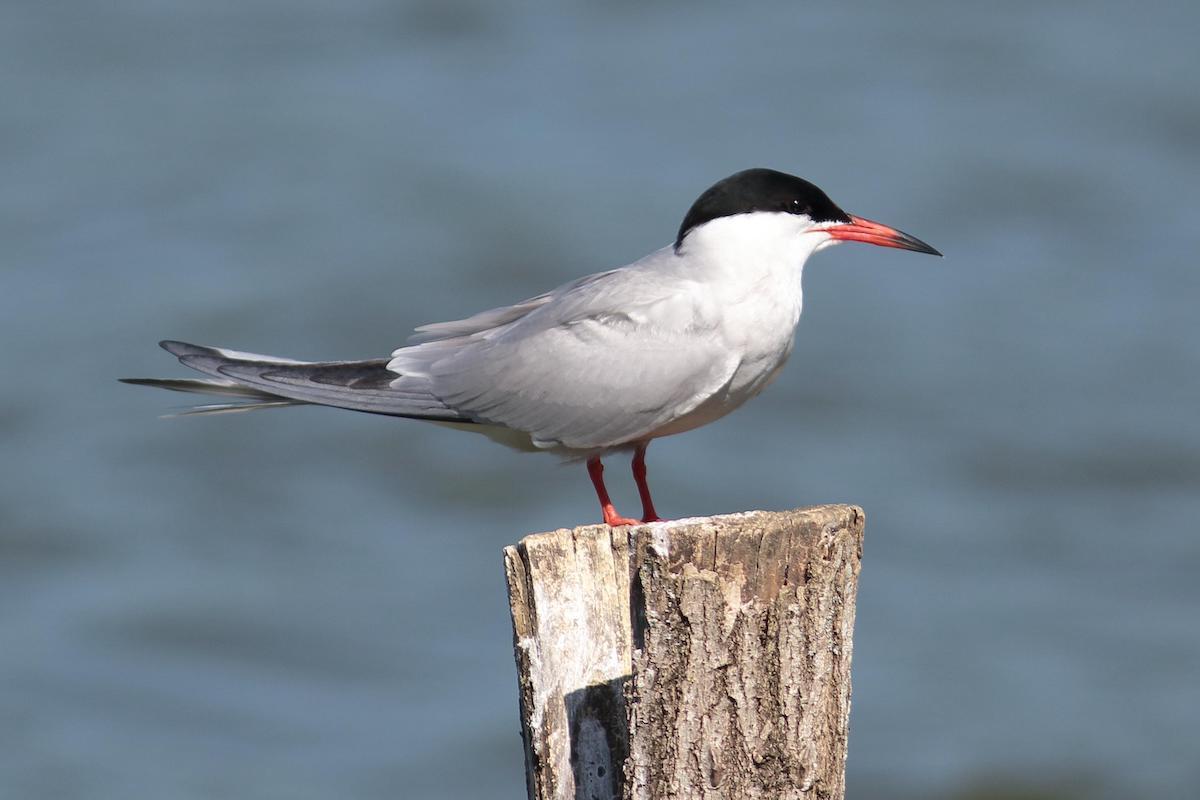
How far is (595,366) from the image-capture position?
192 inches

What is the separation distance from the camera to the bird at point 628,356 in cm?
475

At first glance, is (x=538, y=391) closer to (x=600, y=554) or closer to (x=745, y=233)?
(x=745, y=233)

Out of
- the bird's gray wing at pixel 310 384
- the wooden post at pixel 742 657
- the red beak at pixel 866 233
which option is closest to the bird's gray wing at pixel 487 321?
the bird's gray wing at pixel 310 384

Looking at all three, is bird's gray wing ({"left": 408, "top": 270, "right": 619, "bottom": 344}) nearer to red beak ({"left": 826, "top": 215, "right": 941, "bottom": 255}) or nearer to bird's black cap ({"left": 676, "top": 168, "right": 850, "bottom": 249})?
bird's black cap ({"left": 676, "top": 168, "right": 850, "bottom": 249})

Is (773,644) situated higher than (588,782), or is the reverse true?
(773,644)

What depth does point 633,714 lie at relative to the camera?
10.9ft

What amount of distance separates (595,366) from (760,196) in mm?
733

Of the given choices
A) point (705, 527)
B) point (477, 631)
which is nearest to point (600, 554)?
point (705, 527)

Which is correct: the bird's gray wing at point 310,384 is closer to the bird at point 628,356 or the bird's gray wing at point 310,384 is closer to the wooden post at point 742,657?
the bird at point 628,356

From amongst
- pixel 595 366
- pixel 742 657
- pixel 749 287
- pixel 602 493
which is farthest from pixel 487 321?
pixel 742 657

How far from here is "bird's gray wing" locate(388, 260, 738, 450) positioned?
4.73 metres

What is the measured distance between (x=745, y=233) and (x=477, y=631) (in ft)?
20.8

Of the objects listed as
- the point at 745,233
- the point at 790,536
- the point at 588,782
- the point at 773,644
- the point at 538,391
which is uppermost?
the point at 745,233

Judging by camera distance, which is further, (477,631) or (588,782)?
(477,631)
